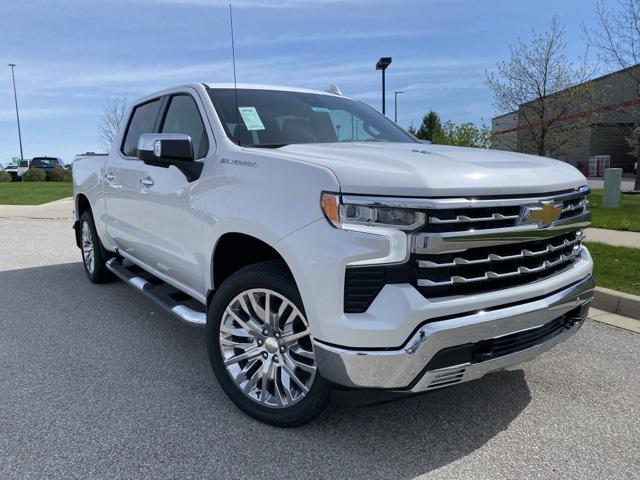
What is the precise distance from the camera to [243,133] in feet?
11.4

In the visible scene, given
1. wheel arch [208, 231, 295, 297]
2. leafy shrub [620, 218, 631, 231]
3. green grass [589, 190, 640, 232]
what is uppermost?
wheel arch [208, 231, 295, 297]

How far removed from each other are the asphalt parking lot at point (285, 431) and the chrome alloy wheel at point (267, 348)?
0.20 meters

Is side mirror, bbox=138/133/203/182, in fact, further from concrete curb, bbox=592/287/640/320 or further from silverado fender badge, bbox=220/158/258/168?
concrete curb, bbox=592/287/640/320

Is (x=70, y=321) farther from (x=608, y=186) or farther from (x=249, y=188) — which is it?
(x=608, y=186)

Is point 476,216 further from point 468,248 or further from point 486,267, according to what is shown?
point 486,267

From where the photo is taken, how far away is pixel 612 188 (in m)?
12.6

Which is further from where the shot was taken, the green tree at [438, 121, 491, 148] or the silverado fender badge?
the green tree at [438, 121, 491, 148]

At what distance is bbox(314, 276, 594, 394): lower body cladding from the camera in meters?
2.34

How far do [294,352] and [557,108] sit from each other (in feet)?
60.6

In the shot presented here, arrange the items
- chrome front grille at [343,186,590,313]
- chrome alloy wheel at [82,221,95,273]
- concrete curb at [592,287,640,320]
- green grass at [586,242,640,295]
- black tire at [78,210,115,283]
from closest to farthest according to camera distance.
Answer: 1. chrome front grille at [343,186,590,313]
2. concrete curb at [592,287,640,320]
3. green grass at [586,242,640,295]
4. black tire at [78,210,115,283]
5. chrome alloy wheel at [82,221,95,273]

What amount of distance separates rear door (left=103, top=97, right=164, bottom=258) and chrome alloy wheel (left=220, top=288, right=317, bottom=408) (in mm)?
1766

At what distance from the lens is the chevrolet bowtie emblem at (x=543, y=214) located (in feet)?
8.49

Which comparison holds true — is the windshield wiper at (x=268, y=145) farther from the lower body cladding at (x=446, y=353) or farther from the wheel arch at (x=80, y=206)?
the wheel arch at (x=80, y=206)

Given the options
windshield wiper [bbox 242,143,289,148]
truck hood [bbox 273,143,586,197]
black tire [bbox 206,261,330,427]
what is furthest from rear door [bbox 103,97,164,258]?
truck hood [bbox 273,143,586,197]
